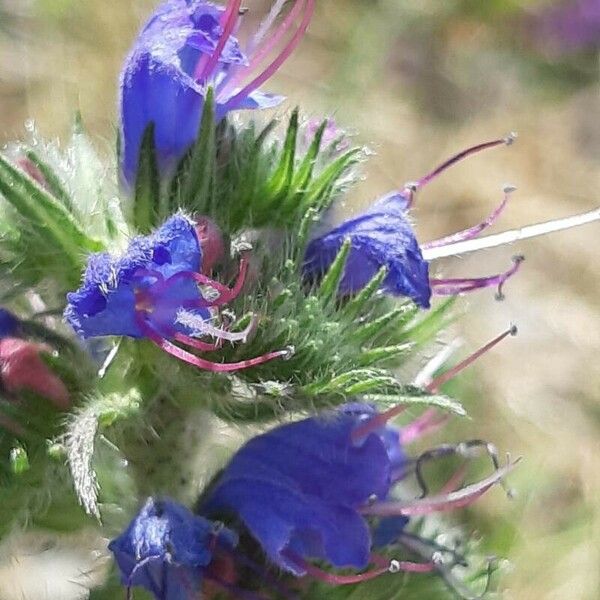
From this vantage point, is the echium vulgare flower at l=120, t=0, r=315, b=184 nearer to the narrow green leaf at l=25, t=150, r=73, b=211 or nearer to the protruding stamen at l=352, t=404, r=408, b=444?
the narrow green leaf at l=25, t=150, r=73, b=211

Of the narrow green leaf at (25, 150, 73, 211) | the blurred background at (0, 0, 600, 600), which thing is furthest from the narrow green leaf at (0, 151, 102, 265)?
the blurred background at (0, 0, 600, 600)

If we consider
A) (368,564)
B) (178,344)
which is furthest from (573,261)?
(178,344)

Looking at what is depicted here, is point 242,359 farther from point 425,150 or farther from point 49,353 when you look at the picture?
point 425,150

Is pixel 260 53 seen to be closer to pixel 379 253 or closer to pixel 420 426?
pixel 379 253

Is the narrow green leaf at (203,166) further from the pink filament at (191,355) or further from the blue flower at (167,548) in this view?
the blue flower at (167,548)

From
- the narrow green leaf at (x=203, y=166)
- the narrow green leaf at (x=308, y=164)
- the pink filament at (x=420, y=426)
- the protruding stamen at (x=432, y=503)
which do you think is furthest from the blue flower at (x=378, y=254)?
the pink filament at (x=420, y=426)
